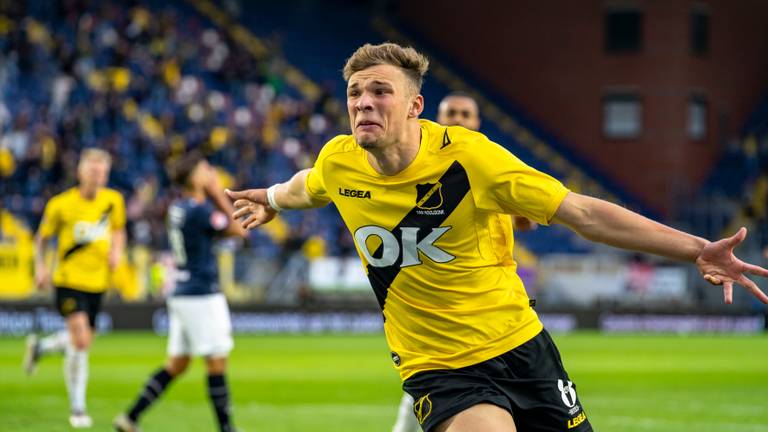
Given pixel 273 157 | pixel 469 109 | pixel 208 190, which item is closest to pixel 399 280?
pixel 469 109

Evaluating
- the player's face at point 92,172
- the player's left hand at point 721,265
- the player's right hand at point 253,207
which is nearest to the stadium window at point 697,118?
the player's face at point 92,172

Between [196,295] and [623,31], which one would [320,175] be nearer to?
[196,295]

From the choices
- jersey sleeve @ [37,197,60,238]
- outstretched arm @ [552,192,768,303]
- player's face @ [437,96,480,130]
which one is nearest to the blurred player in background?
player's face @ [437,96,480,130]

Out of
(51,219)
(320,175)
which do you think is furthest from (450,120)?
(51,219)

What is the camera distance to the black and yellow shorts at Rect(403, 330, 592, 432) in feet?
19.4

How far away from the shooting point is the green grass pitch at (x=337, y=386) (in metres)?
13.8

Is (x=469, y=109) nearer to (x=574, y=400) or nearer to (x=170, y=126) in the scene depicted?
(x=574, y=400)

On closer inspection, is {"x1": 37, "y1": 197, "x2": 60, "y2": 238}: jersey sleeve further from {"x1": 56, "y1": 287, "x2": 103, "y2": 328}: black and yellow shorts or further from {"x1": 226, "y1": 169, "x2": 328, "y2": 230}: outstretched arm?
{"x1": 226, "y1": 169, "x2": 328, "y2": 230}: outstretched arm

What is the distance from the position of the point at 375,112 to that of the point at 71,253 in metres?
8.49

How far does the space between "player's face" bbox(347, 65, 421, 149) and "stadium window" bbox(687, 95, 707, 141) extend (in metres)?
41.5

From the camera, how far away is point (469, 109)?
9594 mm

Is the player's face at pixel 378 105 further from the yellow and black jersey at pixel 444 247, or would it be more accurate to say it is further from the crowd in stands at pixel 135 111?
the crowd in stands at pixel 135 111

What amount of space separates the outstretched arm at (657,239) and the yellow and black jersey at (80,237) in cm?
882

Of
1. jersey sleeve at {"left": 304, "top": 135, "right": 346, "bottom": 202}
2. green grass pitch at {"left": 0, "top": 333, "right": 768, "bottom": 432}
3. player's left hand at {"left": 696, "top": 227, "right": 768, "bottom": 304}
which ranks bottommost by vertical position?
green grass pitch at {"left": 0, "top": 333, "right": 768, "bottom": 432}
